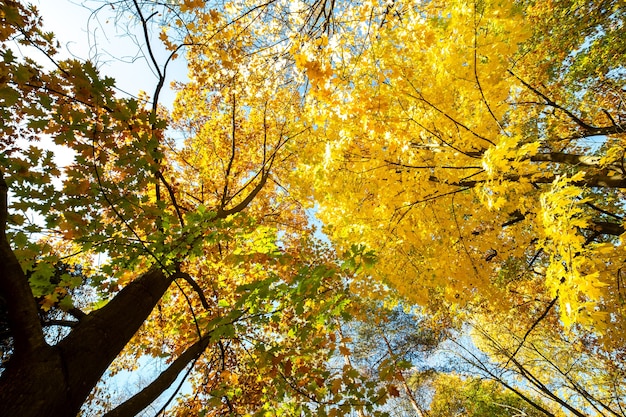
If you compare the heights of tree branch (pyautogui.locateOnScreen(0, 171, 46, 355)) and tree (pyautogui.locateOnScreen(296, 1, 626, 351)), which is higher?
tree (pyautogui.locateOnScreen(296, 1, 626, 351))

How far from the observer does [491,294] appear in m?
3.90

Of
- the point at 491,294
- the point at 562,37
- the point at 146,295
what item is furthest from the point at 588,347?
the point at 146,295

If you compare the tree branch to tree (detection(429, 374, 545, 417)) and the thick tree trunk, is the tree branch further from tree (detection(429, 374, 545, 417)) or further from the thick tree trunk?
tree (detection(429, 374, 545, 417))

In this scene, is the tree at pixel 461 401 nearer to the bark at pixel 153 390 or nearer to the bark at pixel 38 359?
the bark at pixel 153 390

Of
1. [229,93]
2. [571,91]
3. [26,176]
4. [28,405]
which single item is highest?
[571,91]

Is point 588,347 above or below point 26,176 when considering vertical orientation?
above

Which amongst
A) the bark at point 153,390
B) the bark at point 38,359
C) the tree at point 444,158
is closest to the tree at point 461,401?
the tree at point 444,158

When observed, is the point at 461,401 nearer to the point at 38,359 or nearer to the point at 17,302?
the point at 38,359

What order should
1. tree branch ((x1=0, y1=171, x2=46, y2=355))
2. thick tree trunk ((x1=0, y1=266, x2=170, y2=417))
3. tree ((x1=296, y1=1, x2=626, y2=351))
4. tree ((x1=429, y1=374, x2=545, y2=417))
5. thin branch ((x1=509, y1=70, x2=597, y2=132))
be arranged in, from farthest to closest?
tree ((x1=429, y1=374, x2=545, y2=417)) < thin branch ((x1=509, y1=70, x2=597, y2=132)) < tree ((x1=296, y1=1, x2=626, y2=351)) < tree branch ((x1=0, y1=171, x2=46, y2=355)) < thick tree trunk ((x1=0, y1=266, x2=170, y2=417))

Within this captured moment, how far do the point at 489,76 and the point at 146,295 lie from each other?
4.05 m

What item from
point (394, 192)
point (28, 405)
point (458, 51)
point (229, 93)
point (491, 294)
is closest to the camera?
point (28, 405)

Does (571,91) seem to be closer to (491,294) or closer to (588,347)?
(491,294)

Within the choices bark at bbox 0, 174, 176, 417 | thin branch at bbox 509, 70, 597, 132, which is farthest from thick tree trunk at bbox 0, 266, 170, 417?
thin branch at bbox 509, 70, 597, 132

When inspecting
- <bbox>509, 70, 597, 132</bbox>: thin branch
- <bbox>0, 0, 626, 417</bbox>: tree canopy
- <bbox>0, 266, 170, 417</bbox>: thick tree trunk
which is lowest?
<bbox>0, 266, 170, 417</bbox>: thick tree trunk
